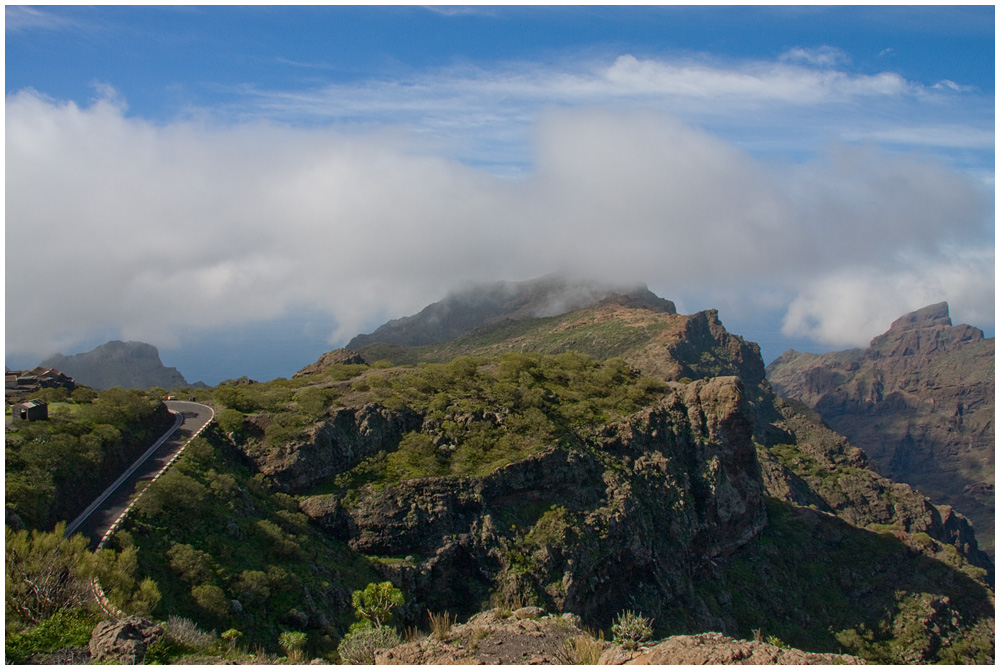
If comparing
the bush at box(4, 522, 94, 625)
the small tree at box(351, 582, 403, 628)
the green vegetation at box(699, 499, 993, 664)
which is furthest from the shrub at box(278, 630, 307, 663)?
the green vegetation at box(699, 499, 993, 664)

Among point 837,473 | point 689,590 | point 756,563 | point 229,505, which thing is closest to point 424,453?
point 229,505

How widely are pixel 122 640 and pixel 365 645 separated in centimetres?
816

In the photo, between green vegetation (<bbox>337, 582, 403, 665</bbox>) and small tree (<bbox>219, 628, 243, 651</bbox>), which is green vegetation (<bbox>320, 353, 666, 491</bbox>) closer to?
green vegetation (<bbox>337, 582, 403, 665</bbox>)

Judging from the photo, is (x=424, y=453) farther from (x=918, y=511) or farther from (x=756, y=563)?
(x=918, y=511)

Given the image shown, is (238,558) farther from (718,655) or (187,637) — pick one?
(718,655)

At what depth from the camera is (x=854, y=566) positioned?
57250 mm

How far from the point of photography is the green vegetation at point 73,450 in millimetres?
27281

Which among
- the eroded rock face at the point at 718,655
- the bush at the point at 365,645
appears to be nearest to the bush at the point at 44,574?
the bush at the point at 365,645

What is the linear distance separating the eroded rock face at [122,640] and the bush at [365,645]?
647 centimetres

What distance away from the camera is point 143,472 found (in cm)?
3462

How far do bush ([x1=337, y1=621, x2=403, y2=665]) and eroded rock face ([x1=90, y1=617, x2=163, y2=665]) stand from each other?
647 centimetres

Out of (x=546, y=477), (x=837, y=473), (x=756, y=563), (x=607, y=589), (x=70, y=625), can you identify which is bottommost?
(x=837, y=473)

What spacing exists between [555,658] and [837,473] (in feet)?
309

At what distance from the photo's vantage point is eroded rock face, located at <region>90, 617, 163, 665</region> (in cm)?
1805
